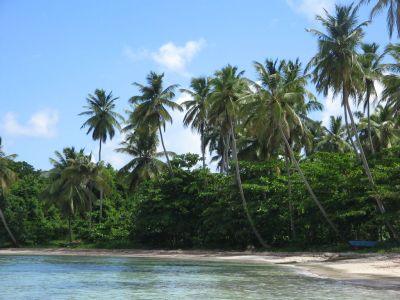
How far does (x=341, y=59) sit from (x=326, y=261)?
462 inches

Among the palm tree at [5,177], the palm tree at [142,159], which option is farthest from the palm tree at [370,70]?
the palm tree at [5,177]

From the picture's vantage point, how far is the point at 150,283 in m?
19.6

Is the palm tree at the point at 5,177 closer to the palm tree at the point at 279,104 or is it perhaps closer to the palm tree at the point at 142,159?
the palm tree at the point at 142,159

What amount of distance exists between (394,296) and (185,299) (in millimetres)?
5824

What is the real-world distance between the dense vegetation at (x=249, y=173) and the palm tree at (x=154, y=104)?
93 millimetres

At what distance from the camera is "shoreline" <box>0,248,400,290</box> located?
751 inches

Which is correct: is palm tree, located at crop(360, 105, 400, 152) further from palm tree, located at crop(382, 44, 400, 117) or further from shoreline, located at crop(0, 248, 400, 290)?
shoreline, located at crop(0, 248, 400, 290)

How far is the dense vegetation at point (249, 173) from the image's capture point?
31.3 meters

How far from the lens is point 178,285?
18.7 metres

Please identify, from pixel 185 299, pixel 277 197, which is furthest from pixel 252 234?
pixel 185 299

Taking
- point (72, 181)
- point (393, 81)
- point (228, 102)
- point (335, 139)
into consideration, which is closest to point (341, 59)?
point (393, 81)

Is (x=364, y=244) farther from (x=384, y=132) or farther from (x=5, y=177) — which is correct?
(x=5, y=177)

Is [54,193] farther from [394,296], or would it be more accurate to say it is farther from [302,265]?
[394,296]

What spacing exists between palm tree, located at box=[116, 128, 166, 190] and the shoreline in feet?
A: 25.7
